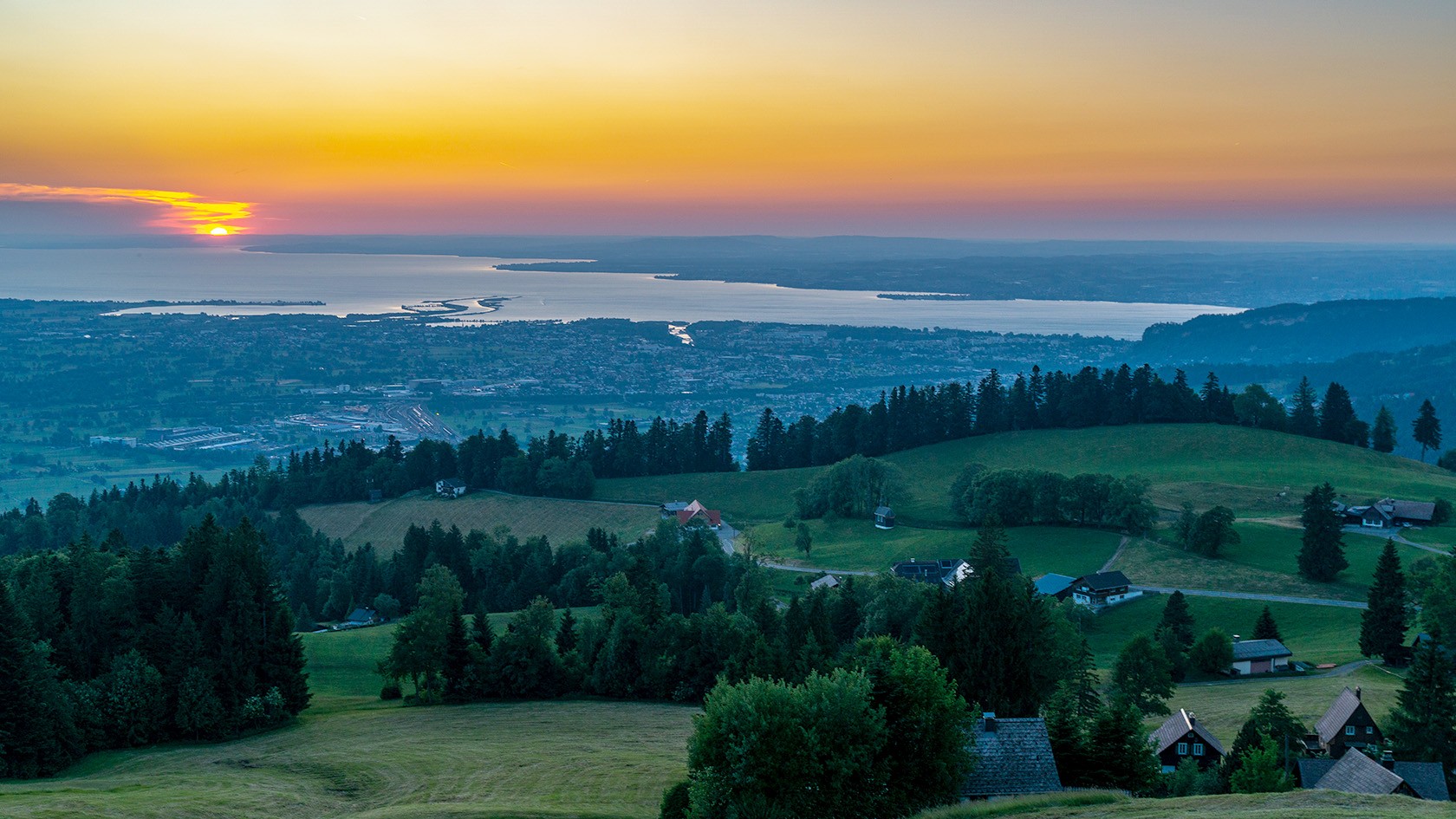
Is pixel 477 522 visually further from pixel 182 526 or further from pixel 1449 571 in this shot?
pixel 1449 571

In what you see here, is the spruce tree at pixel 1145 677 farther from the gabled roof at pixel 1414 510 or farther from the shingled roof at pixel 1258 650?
the gabled roof at pixel 1414 510

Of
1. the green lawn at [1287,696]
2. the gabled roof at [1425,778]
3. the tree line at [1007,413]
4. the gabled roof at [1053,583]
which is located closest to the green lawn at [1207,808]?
the gabled roof at [1425,778]

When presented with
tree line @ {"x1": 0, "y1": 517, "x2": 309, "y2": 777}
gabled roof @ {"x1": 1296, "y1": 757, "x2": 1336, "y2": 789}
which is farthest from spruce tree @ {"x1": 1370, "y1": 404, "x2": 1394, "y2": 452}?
tree line @ {"x1": 0, "y1": 517, "x2": 309, "y2": 777}

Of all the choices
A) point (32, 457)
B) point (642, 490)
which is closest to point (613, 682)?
point (642, 490)

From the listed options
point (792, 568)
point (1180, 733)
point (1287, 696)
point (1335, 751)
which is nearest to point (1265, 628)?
point (1287, 696)

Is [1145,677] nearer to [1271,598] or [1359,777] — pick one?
[1359,777]

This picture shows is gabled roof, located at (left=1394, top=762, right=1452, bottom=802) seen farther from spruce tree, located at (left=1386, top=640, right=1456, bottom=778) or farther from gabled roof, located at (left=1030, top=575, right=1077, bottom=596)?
gabled roof, located at (left=1030, top=575, right=1077, bottom=596)
